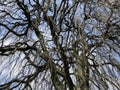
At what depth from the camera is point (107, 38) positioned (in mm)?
7645

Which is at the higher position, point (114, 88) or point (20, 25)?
point (20, 25)

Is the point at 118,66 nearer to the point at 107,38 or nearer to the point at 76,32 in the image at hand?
the point at 107,38

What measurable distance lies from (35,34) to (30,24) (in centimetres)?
29

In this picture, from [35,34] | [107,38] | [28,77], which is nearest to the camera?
[107,38]

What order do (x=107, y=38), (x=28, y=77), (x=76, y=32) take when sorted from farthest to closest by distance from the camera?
(x=28, y=77) → (x=107, y=38) → (x=76, y=32)

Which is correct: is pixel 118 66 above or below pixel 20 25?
below

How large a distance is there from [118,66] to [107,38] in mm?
727

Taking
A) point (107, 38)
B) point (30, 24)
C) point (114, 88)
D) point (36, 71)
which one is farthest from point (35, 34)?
point (114, 88)

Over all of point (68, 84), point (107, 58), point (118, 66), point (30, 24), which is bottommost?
point (68, 84)

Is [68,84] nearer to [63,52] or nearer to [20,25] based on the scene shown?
[63,52]

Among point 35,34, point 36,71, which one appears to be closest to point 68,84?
point 36,71

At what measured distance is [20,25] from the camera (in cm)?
862

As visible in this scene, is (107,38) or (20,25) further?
(20,25)

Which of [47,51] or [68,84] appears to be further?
[68,84]
